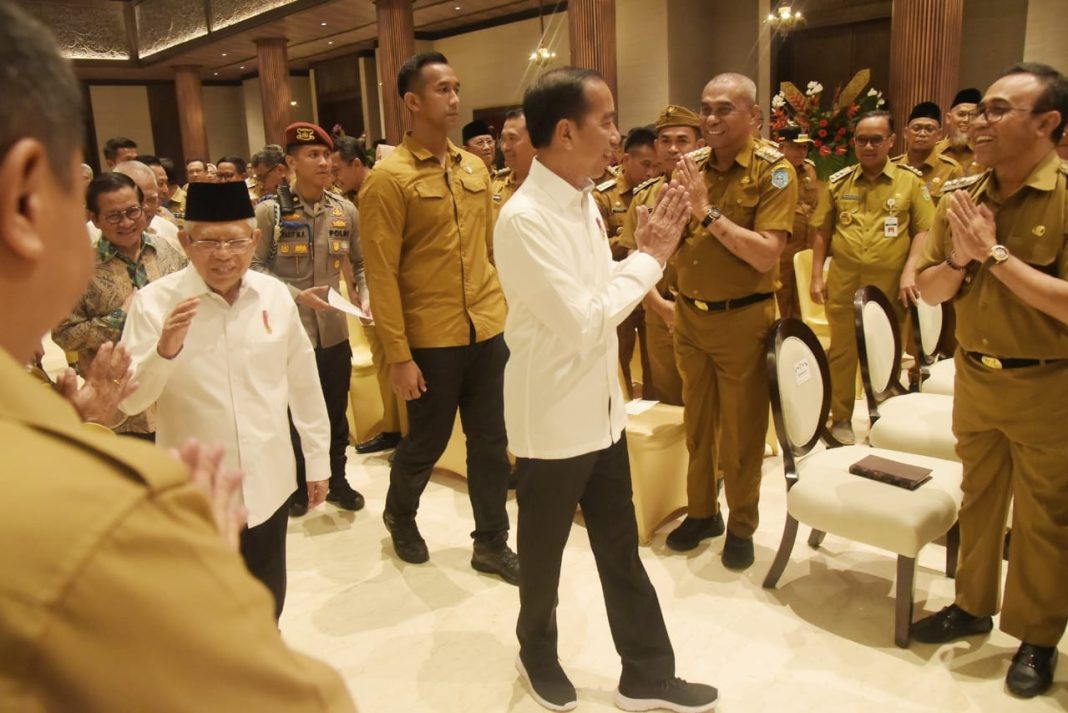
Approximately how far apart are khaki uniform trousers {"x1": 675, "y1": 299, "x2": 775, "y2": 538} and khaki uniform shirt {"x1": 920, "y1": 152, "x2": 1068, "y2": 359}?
0.80 meters

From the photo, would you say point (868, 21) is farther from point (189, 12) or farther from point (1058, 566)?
point (189, 12)

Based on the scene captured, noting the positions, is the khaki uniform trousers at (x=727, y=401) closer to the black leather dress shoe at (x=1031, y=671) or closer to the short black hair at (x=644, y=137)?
the black leather dress shoe at (x=1031, y=671)

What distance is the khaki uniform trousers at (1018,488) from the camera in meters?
2.22

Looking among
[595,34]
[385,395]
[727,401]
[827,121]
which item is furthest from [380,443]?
[595,34]

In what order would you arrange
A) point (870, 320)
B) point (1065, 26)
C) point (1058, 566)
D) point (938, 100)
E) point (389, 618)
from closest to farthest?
point (1058, 566) → point (389, 618) → point (870, 320) → point (938, 100) → point (1065, 26)

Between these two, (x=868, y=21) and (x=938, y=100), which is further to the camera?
(x=868, y=21)

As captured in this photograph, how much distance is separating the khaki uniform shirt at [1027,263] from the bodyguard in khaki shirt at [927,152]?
3.32 metres

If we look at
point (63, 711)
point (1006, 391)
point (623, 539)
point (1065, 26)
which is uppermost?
point (1065, 26)

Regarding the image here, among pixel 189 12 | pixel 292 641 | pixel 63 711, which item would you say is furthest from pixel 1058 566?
pixel 189 12

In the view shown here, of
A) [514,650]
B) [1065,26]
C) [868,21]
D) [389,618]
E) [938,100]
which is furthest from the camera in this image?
[868,21]

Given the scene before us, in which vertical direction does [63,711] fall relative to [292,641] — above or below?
above

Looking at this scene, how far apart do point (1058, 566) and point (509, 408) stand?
1.62m

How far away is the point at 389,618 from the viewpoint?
287 cm

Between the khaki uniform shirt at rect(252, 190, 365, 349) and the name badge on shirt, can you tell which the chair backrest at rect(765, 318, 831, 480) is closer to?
the name badge on shirt
